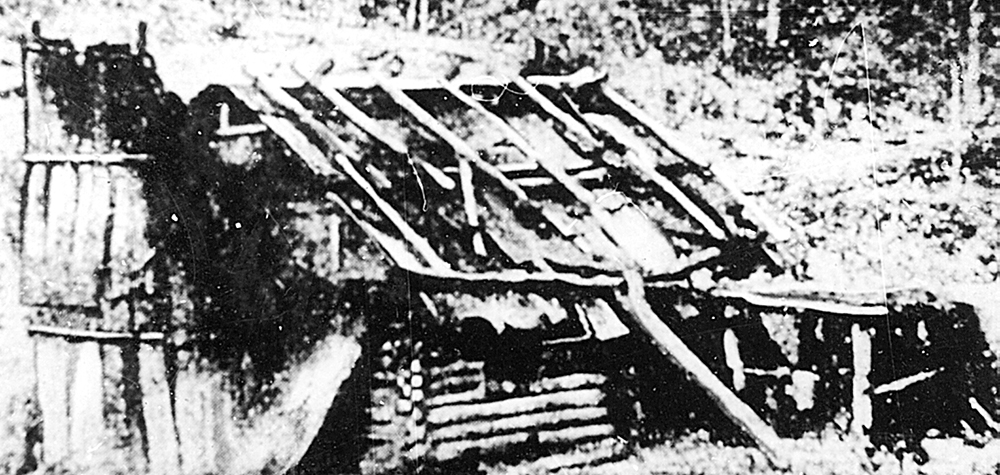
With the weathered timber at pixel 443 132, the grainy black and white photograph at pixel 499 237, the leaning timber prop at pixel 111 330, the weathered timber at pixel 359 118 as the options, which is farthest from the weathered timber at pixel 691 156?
the leaning timber prop at pixel 111 330

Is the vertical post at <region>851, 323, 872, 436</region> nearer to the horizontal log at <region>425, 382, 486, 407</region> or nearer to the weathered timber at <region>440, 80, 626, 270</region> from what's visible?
the weathered timber at <region>440, 80, 626, 270</region>

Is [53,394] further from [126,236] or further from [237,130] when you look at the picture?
[237,130]

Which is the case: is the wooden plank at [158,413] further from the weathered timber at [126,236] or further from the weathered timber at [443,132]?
the weathered timber at [443,132]

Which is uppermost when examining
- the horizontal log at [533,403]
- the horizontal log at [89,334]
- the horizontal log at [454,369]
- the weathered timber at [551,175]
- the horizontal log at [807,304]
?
the weathered timber at [551,175]

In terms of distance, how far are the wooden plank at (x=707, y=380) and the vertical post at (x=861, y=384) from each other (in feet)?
0.42

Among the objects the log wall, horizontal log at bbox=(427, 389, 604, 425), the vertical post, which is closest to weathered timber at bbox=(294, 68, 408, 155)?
the log wall

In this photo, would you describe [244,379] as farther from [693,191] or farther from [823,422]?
[823,422]

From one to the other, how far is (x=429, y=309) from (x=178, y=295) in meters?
0.39

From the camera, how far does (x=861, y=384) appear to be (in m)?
1.11

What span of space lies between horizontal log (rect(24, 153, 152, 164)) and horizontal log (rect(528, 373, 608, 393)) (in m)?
0.71

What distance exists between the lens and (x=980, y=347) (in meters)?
1.12

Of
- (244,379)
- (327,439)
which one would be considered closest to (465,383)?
(327,439)

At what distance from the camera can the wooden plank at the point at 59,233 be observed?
108cm

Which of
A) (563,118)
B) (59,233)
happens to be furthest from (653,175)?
(59,233)
